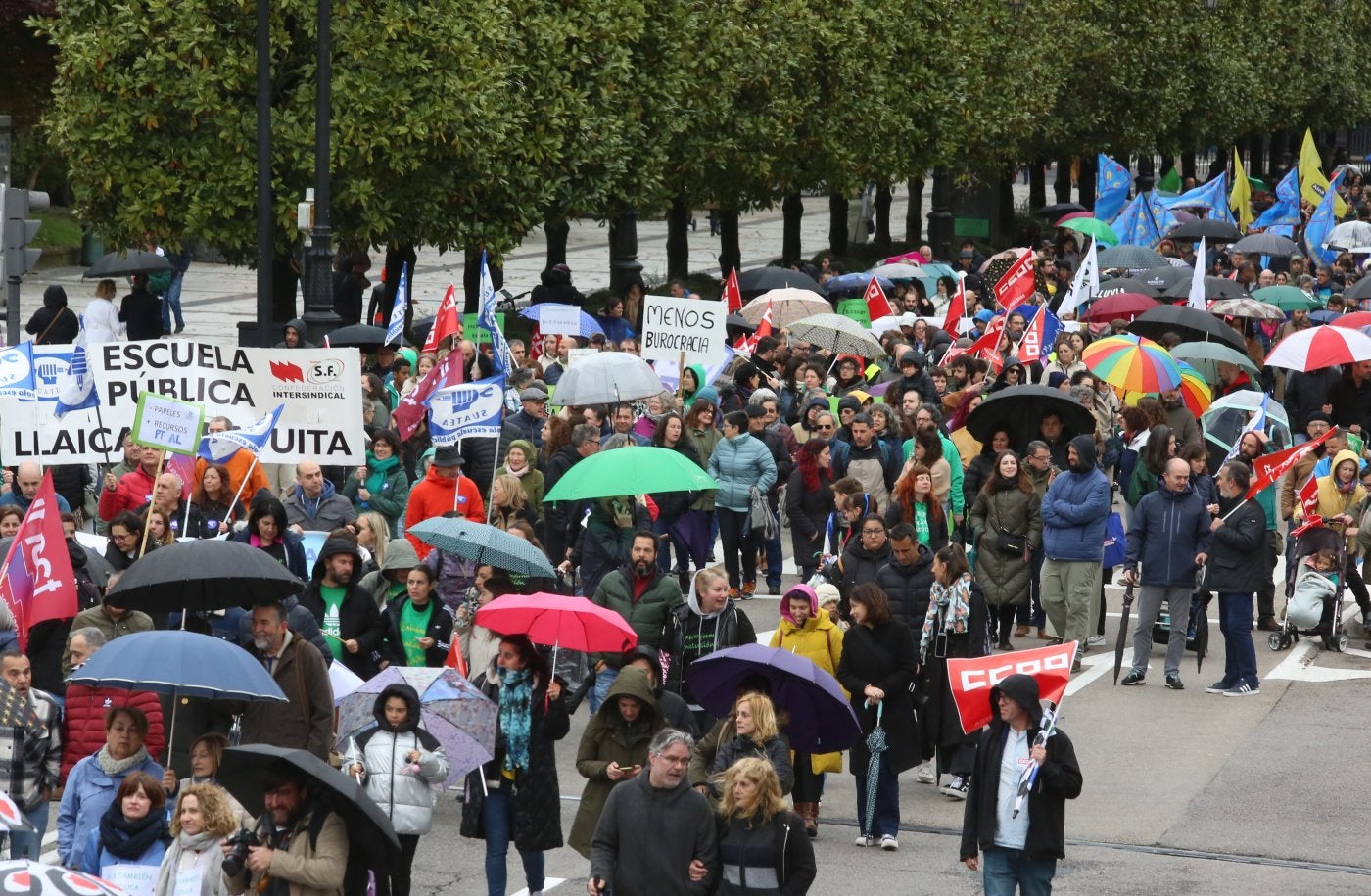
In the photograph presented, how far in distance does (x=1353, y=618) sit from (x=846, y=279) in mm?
15169

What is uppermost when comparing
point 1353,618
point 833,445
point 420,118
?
point 420,118

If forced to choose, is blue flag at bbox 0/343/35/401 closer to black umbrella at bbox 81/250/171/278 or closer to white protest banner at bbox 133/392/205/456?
white protest banner at bbox 133/392/205/456

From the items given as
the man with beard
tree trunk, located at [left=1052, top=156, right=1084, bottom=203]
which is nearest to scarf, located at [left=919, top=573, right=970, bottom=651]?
the man with beard

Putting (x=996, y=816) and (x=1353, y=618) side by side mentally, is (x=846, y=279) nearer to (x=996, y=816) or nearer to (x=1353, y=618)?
(x=1353, y=618)

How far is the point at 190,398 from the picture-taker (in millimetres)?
15438

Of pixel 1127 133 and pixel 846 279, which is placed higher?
pixel 1127 133

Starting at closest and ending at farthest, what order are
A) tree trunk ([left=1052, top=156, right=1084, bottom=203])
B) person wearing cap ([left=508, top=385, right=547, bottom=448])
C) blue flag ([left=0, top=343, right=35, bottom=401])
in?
1. blue flag ([left=0, top=343, right=35, bottom=401])
2. person wearing cap ([left=508, top=385, right=547, bottom=448])
3. tree trunk ([left=1052, top=156, right=1084, bottom=203])

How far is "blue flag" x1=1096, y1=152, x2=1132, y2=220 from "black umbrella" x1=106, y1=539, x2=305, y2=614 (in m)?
32.7

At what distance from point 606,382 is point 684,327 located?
7.54 feet

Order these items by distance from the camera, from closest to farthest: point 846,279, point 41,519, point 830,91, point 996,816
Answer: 1. point 996,816
2. point 41,519
3. point 846,279
4. point 830,91

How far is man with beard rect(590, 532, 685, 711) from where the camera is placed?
12211 mm

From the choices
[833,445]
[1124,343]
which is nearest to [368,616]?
[833,445]

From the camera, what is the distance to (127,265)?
87.2ft

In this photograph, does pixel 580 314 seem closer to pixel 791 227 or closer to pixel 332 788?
pixel 332 788
